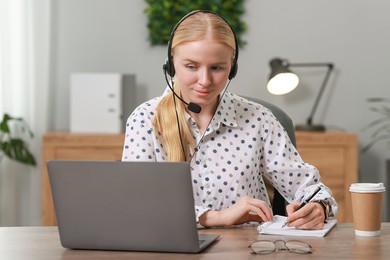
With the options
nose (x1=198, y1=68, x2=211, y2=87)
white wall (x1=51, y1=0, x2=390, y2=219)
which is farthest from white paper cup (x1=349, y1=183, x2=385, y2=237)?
white wall (x1=51, y1=0, x2=390, y2=219)

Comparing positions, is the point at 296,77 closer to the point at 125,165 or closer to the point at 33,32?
the point at 33,32

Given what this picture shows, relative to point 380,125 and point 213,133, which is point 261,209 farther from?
point 380,125

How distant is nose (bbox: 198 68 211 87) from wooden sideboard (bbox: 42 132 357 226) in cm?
195

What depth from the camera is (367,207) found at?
5.64 feet

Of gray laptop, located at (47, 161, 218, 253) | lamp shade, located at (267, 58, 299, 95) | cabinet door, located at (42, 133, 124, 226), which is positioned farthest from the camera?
lamp shade, located at (267, 58, 299, 95)

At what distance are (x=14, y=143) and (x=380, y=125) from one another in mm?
1976

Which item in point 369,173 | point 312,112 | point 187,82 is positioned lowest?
point 369,173

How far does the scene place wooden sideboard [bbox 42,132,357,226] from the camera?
12.3ft

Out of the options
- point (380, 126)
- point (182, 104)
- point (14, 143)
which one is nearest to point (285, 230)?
point (182, 104)

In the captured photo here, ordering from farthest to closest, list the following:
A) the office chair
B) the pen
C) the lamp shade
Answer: the lamp shade → the office chair → the pen

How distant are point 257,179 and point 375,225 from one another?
463mm

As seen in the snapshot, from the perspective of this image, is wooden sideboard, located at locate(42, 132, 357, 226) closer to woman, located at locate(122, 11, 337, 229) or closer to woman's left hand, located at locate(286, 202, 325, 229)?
woman, located at locate(122, 11, 337, 229)

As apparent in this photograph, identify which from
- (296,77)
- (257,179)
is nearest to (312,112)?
(296,77)

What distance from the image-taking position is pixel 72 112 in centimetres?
392
